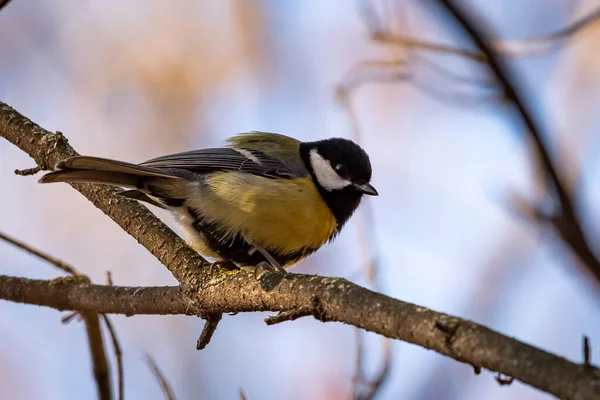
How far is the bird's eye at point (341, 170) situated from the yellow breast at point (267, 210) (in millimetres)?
354

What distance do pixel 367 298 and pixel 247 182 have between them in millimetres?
1929

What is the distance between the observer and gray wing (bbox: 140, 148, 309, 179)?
3.69 m

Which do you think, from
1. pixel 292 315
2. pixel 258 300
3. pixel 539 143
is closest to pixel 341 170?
pixel 258 300

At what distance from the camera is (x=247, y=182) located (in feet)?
12.1

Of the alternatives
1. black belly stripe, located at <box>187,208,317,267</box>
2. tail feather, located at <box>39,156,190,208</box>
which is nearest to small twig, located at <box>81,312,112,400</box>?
tail feather, located at <box>39,156,190,208</box>

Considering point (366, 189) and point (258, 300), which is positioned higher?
point (366, 189)

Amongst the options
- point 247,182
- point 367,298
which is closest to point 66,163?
point 247,182

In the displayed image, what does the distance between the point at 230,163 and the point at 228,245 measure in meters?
0.49

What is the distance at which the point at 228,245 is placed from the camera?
3.58 m

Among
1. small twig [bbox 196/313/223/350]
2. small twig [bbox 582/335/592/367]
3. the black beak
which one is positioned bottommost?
small twig [bbox 582/335/592/367]

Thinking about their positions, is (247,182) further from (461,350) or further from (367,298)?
(461,350)

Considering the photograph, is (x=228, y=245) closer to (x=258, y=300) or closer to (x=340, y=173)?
(x=340, y=173)

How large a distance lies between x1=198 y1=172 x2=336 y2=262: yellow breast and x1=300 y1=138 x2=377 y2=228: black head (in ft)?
0.60

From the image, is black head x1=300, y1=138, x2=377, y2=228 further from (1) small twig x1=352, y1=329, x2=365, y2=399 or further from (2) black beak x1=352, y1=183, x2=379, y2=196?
(1) small twig x1=352, y1=329, x2=365, y2=399
